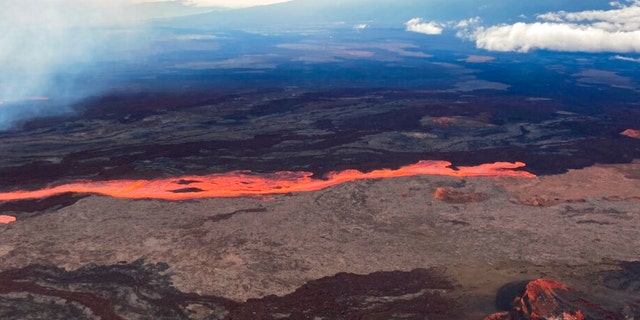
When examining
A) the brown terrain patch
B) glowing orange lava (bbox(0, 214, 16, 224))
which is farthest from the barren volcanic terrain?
glowing orange lava (bbox(0, 214, 16, 224))

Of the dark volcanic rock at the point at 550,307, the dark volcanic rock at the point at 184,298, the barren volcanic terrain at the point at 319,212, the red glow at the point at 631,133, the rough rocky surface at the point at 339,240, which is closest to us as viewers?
the dark volcanic rock at the point at 550,307

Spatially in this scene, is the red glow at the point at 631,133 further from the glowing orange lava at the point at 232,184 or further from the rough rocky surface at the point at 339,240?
the rough rocky surface at the point at 339,240

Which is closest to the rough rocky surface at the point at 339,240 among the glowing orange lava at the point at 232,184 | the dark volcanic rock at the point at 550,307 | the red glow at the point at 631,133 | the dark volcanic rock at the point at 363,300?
the dark volcanic rock at the point at 363,300

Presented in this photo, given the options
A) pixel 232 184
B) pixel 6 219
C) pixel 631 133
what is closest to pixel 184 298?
pixel 232 184

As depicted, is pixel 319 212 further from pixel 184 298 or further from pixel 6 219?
pixel 6 219

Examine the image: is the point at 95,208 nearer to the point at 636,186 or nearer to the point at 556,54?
the point at 636,186

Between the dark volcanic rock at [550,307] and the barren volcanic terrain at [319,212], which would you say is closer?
the dark volcanic rock at [550,307]
